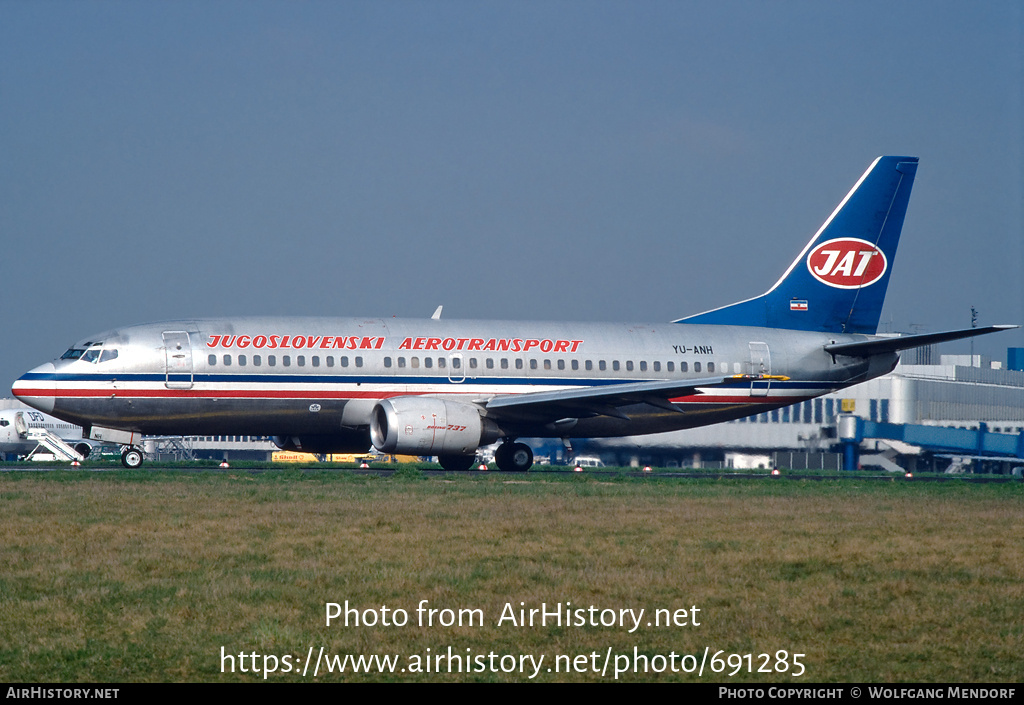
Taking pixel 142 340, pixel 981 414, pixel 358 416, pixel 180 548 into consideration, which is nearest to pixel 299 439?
pixel 358 416

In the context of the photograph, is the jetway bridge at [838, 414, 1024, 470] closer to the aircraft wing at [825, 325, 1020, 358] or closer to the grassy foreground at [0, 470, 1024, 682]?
the aircraft wing at [825, 325, 1020, 358]

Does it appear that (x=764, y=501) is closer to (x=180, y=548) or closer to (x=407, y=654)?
(x=180, y=548)

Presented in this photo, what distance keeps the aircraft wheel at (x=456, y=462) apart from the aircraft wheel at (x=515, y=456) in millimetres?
917

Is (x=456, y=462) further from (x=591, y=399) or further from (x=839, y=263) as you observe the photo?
(x=839, y=263)

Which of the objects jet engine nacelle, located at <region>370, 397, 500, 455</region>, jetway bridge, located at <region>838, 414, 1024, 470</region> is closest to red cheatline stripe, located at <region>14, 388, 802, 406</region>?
jet engine nacelle, located at <region>370, 397, 500, 455</region>

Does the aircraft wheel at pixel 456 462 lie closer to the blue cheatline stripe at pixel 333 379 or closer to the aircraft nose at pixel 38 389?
the blue cheatline stripe at pixel 333 379

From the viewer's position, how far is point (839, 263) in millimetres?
38188

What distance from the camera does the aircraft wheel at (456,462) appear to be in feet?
112

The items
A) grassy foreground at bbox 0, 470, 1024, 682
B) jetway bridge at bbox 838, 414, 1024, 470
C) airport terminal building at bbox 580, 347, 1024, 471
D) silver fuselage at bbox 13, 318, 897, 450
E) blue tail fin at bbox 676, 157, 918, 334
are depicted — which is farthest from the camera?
jetway bridge at bbox 838, 414, 1024, 470

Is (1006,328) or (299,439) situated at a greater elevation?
(1006,328)

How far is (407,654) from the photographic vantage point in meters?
9.80

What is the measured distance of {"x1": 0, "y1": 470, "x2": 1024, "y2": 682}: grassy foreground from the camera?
9.68 m

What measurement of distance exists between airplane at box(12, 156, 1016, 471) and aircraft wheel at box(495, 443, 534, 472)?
0.05m

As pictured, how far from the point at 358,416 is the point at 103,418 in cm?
654
